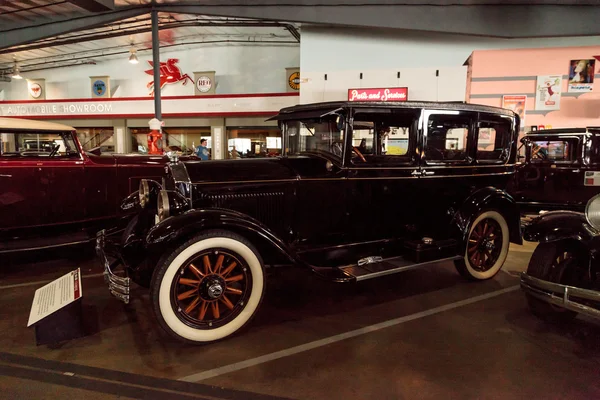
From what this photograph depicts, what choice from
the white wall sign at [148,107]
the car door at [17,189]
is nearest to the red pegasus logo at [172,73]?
the white wall sign at [148,107]

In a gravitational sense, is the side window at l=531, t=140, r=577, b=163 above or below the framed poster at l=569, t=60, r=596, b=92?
below

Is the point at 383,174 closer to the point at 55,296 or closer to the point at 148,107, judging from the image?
the point at 55,296

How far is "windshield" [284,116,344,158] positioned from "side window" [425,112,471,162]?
0.97 m

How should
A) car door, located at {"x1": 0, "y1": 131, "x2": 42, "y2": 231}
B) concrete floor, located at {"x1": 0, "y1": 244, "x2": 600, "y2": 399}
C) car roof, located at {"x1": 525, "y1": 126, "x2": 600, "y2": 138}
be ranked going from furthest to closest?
car roof, located at {"x1": 525, "y1": 126, "x2": 600, "y2": 138} → car door, located at {"x1": 0, "y1": 131, "x2": 42, "y2": 231} → concrete floor, located at {"x1": 0, "y1": 244, "x2": 600, "y2": 399}

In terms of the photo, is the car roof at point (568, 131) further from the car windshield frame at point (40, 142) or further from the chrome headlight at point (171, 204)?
the car windshield frame at point (40, 142)

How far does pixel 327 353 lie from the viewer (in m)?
2.74

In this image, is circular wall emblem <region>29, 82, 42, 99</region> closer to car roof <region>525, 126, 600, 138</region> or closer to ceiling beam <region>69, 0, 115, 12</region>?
ceiling beam <region>69, 0, 115, 12</region>

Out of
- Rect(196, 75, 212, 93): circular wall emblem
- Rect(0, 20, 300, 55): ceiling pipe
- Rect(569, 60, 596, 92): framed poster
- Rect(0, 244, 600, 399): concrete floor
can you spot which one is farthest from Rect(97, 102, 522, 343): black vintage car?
Rect(196, 75, 212, 93): circular wall emblem

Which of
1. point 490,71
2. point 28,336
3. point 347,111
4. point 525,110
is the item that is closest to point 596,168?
point 525,110

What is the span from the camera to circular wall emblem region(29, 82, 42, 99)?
19078mm

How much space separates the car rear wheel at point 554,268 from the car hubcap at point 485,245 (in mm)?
1062

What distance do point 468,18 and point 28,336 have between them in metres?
11.1

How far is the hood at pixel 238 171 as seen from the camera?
331cm

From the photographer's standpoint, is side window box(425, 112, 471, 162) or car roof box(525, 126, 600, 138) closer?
side window box(425, 112, 471, 162)
